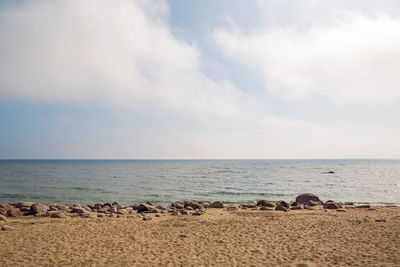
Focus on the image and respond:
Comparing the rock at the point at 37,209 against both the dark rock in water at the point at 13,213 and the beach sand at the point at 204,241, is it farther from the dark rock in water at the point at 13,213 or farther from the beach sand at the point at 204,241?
the beach sand at the point at 204,241

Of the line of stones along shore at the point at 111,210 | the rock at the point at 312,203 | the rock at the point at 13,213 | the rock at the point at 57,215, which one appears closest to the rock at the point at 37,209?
the line of stones along shore at the point at 111,210

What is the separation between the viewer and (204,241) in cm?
1133

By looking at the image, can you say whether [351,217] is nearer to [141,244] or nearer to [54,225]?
[141,244]

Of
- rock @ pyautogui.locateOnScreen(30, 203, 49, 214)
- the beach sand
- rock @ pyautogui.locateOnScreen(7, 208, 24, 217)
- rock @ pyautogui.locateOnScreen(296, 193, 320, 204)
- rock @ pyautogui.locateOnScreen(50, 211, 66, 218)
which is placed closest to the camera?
the beach sand

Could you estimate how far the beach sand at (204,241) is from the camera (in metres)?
8.92

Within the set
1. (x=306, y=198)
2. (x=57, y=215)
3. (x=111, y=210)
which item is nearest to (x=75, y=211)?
(x=57, y=215)

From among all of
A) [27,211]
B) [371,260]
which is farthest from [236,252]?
[27,211]

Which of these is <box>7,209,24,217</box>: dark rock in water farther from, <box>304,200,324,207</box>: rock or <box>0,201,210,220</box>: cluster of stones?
<box>304,200,324,207</box>: rock

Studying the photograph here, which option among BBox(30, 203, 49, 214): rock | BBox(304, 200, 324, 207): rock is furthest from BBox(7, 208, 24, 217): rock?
BBox(304, 200, 324, 207): rock

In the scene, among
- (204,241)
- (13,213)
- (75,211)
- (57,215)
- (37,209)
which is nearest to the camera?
(204,241)

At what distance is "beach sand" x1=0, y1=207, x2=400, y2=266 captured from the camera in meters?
8.92

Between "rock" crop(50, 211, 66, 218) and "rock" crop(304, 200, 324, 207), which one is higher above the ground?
"rock" crop(50, 211, 66, 218)

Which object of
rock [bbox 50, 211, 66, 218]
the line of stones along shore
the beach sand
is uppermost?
the beach sand

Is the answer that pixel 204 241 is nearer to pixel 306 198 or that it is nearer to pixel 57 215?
pixel 57 215
